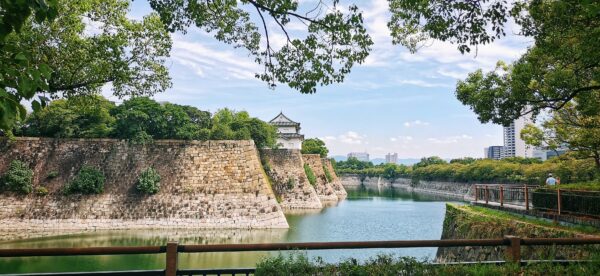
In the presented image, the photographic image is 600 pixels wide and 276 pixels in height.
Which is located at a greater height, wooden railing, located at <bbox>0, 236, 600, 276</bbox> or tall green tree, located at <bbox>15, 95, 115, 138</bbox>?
tall green tree, located at <bbox>15, 95, 115, 138</bbox>

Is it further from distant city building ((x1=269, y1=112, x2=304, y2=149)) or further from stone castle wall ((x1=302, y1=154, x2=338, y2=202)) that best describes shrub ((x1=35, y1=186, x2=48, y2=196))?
distant city building ((x1=269, y1=112, x2=304, y2=149))

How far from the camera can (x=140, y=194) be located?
75.9ft

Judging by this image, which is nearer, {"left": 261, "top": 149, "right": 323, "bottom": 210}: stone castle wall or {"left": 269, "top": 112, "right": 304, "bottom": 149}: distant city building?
{"left": 261, "top": 149, "right": 323, "bottom": 210}: stone castle wall

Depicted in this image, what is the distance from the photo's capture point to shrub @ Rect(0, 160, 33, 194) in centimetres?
2167

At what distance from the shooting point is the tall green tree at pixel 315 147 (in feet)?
201

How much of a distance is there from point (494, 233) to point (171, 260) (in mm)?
9404

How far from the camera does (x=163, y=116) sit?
25.8 metres

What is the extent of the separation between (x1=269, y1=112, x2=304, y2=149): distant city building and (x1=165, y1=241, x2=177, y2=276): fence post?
147 ft

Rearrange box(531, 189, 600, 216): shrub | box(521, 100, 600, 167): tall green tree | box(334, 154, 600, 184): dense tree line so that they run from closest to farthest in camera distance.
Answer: box(531, 189, 600, 216): shrub, box(521, 100, 600, 167): tall green tree, box(334, 154, 600, 184): dense tree line

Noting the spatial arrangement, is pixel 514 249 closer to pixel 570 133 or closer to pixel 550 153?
pixel 570 133

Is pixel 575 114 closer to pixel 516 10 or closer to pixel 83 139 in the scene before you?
pixel 516 10

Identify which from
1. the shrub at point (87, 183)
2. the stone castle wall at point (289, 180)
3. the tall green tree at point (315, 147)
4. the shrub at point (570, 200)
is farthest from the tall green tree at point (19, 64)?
the tall green tree at point (315, 147)

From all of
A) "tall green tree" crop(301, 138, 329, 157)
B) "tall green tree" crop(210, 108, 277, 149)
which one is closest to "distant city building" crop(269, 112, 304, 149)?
"tall green tree" crop(301, 138, 329, 157)

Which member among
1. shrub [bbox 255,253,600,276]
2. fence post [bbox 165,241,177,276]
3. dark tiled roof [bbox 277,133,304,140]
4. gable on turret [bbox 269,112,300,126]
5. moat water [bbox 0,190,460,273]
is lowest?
moat water [bbox 0,190,460,273]
